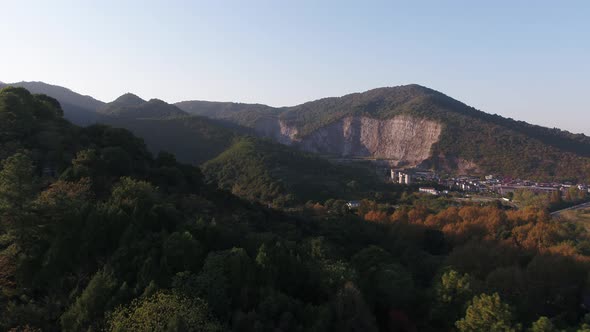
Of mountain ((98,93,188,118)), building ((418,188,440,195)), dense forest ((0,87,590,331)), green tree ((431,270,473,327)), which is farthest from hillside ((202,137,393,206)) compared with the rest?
mountain ((98,93,188,118))

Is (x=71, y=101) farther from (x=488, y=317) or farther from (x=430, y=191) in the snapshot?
(x=488, y=317)

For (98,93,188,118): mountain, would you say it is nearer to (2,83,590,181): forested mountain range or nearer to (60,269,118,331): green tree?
(2,83,590,181): forested mountain range

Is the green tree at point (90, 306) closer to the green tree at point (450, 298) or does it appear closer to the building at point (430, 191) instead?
the green tree at point (450, 298)

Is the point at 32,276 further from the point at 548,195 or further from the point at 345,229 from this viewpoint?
the point at 548,195

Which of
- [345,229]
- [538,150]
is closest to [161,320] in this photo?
[345,229]

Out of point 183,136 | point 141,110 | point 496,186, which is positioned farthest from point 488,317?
point 141,110
